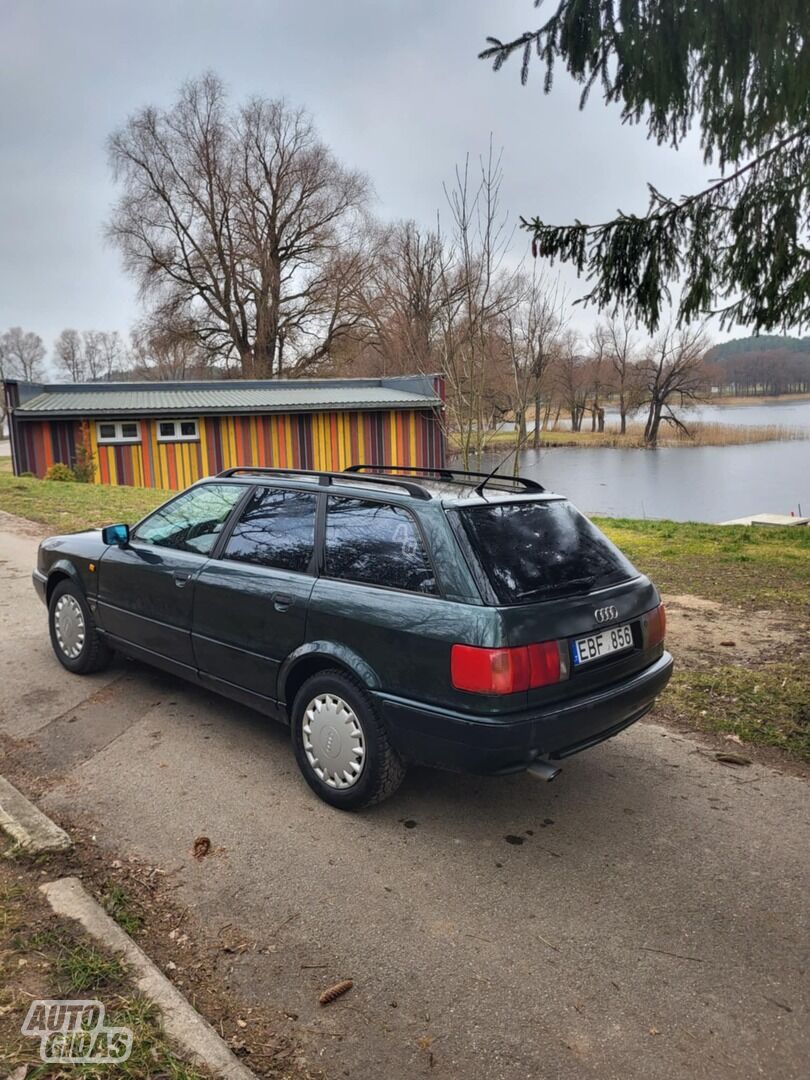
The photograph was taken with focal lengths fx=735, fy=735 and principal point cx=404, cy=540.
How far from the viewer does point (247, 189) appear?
4191cm

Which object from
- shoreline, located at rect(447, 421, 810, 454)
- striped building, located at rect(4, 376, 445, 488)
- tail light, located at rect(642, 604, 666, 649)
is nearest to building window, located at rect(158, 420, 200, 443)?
striped building, located at rect(4, 376, 445, 488)

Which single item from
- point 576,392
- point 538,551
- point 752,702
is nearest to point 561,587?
point 538,551

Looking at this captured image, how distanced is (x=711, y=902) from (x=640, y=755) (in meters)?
1.37

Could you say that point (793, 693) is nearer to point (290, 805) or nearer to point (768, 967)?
point (768, 967)

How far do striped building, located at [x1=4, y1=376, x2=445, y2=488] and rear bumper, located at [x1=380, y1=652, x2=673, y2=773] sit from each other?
745 inches

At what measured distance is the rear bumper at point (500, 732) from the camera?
3074 mm

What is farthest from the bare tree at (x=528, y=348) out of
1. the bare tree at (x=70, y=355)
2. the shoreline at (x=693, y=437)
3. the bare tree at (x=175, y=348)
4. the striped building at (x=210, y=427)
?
the bare tree at (x=70, y=355)

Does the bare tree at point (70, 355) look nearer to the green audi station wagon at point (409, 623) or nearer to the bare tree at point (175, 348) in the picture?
the bare tree at point (175, 348)

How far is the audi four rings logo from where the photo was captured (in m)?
3.43

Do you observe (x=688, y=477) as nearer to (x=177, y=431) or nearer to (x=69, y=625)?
(x=177, y=431)

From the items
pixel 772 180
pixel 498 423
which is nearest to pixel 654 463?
pixel 498 423

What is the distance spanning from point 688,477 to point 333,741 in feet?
82.5
